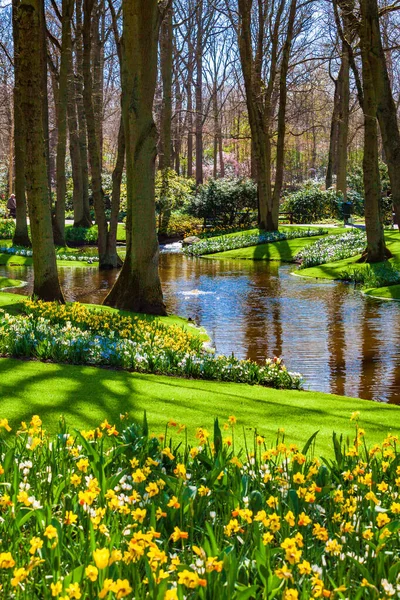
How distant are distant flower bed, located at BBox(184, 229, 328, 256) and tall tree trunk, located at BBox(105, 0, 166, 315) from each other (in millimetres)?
16287

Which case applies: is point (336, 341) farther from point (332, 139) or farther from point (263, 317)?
point (332, 139)

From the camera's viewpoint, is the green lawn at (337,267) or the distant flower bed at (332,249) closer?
the green lawn at (337,267)

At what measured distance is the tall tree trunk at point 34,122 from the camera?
11383mm

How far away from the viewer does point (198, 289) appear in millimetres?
18953

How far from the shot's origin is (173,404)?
21.2ft

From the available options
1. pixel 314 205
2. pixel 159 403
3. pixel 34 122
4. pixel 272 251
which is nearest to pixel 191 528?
pixel 159 403

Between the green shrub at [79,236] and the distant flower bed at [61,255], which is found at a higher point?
the green shrub at [79,236]

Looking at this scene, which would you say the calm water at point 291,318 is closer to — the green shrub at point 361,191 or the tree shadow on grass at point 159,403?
the tree shadow on grass at point 159,403

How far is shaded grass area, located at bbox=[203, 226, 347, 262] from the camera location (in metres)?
26.7

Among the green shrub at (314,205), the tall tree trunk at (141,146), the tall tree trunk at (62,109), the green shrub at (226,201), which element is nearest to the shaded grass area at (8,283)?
the tall tree trunk at (141,146)

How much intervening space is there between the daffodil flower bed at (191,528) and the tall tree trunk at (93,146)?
16.6m

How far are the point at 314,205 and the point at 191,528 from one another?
3663 centimetres

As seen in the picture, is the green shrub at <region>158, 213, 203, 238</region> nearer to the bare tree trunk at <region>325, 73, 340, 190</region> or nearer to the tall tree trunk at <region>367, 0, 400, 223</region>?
the bare tree trunk at <region>325, 73, 340, 190</region>

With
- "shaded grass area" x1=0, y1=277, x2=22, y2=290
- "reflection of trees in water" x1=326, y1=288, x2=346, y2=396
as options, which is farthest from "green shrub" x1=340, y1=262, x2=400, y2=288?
"shaded grass area" x1=0, y1=277, x2=22, y2=290
